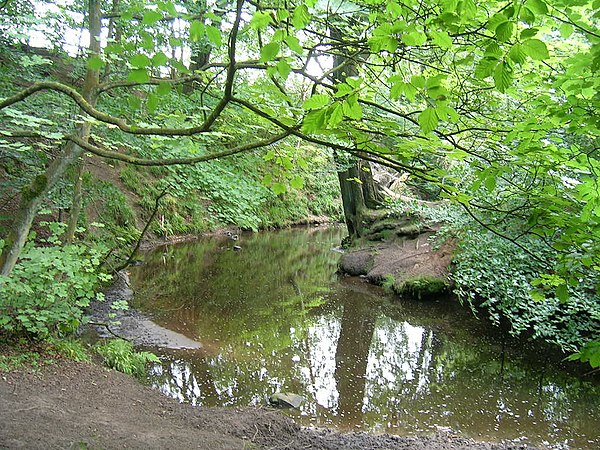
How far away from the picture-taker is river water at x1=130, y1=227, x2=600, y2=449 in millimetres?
5934

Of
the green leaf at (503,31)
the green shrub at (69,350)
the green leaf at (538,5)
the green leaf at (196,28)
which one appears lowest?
the green shrub at (69,350)

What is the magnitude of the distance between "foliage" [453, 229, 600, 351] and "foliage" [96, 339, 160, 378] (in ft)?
17.5

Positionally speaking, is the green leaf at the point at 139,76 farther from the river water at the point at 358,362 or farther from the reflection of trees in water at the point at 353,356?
the reflection of trees in water at the point at 353,356

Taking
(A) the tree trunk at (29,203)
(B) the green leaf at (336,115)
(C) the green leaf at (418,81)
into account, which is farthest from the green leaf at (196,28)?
(A) the tree trunk at (29,203)

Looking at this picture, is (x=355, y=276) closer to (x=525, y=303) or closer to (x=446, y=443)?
(x=525, y=303)

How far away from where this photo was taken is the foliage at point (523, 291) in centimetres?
678

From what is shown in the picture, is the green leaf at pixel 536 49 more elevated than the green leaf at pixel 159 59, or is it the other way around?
the green leaf at pixel 536 49

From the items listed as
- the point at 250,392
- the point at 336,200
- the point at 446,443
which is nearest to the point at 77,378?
the point at 250,392

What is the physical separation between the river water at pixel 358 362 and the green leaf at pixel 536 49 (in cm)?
491

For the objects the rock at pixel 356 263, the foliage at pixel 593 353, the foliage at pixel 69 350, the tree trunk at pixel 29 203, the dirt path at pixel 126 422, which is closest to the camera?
the foliage at pixel 593 353

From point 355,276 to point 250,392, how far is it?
8.04m

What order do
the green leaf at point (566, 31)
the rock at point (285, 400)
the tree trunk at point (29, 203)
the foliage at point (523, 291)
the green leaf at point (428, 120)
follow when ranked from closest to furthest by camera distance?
the green leaf at point (428, 120), the green leaf at point (566, 31), the tree trunk at point (29, 203), the rock at point (285, 400), the foliage at point (523, 291)

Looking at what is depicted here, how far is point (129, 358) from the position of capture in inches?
242

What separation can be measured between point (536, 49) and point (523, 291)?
644 cm
